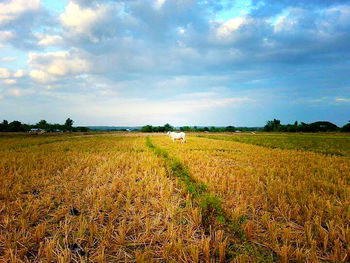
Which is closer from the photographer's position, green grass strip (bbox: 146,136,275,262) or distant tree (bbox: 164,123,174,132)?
green grass strip (bbox: 146,136,275,262)

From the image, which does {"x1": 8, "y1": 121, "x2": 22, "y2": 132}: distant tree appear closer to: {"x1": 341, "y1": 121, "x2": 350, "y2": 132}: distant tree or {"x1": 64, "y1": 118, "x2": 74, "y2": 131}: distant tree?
{"x1": 64, "y1": 118, "x2": 74, "y2": 131}: distant tree

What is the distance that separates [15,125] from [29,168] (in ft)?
257

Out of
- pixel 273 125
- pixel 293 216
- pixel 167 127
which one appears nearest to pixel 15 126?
pixel 167 127

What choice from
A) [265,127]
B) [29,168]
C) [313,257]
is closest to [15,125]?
[29,168]

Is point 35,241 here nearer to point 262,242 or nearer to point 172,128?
point 262,242

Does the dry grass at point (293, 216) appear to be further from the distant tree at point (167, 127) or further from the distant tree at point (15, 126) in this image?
the distant tree at point (15, 126)

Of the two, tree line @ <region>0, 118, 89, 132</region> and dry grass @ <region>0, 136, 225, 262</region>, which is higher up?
tree line @ <region>0, 118, 89, 132</region>

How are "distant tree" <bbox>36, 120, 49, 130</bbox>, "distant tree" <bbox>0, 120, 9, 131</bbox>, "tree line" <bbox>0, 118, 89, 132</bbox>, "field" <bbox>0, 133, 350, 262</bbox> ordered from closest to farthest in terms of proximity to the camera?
"field" <bbox>0, 133, 350, 262</bbox>, "distant tree" <bbox>0, 120, 9, 131</bbox>, "tree line" <bbox>0, 118, 89, 132</bbox>, "distant tree" <bbox>36, 120, 49, 130</bbox>

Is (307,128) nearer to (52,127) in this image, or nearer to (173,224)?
(173,224)

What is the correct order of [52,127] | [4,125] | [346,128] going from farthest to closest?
[52,127] → [346,128] → [4,125]

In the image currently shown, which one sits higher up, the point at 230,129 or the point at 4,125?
the point at 4,125

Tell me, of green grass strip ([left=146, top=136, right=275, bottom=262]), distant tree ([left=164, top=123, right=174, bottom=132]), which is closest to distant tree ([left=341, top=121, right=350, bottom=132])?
distant tree ([left=164, top=123, right=174, bottom=132])

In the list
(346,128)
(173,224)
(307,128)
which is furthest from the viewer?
(307,128)

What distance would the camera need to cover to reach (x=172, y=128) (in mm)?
72250
